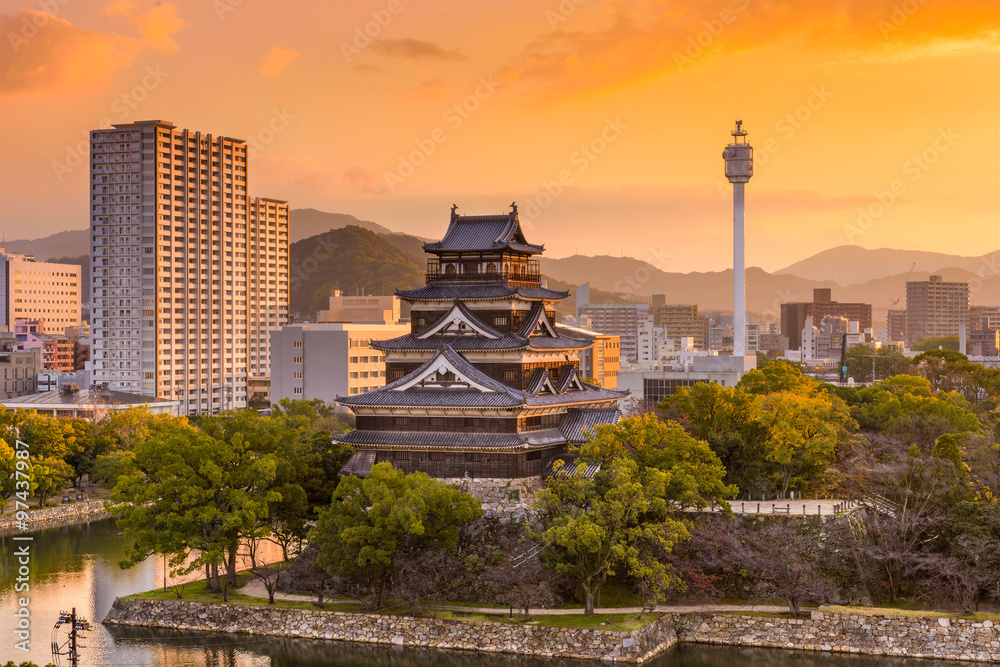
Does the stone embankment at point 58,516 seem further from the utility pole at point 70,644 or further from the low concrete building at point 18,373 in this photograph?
the low concrete building at point 18,373

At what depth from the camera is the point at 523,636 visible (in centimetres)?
3375

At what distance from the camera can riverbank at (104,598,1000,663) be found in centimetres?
3291

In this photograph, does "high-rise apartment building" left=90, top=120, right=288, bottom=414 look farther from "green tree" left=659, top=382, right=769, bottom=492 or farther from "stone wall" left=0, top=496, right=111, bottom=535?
"green tree" left=659, top=382, right=769, bottom=492

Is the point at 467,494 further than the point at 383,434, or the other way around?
the point at 383,434

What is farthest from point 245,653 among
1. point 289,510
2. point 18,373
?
point 18,373

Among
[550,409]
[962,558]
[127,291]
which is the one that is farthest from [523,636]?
[127,291]

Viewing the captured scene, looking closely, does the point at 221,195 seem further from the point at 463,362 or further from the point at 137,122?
the point at 463,362

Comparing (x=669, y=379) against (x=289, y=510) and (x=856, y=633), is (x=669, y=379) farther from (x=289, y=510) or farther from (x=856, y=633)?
(x=856, y=633)

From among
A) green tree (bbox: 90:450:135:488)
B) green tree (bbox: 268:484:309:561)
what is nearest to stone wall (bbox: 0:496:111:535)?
green tree (bbox: 90:450:135:488)

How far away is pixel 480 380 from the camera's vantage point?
40344mm

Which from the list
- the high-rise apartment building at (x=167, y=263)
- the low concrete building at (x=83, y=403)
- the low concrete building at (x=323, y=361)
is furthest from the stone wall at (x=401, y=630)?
the high-rise apartment building at (x=167, y=263)

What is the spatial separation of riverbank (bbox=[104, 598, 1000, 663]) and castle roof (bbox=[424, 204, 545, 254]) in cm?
1486

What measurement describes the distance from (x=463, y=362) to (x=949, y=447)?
55.4 feet

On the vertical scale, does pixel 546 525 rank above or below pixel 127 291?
below
